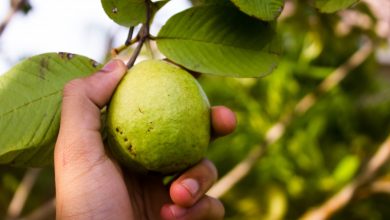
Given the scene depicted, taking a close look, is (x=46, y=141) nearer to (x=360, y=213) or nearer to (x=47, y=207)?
(x=47, y=207)

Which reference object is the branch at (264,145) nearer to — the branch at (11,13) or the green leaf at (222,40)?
the branch at (11,13)

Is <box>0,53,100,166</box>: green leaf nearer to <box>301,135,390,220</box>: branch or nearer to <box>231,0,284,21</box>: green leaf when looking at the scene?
<box>231,0,284,21</box>: green leaf

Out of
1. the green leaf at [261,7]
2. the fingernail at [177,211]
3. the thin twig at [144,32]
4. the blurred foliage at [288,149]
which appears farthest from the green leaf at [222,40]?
the blurred foliage at [288,149]

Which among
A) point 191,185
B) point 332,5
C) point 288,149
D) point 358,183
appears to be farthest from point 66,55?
point 288,149

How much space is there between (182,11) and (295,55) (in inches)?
116

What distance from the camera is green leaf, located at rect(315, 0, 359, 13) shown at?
88 centimetres

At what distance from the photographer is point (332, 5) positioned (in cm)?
90

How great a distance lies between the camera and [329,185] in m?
3.40

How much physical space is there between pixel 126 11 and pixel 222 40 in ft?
0.60

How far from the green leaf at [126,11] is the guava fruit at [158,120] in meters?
0.09

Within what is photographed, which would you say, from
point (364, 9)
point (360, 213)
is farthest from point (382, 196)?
point (364, 9)

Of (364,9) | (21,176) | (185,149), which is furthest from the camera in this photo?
(21,176)

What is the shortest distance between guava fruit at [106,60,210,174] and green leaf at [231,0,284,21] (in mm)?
170

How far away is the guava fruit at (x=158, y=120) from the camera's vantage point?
0.85m
